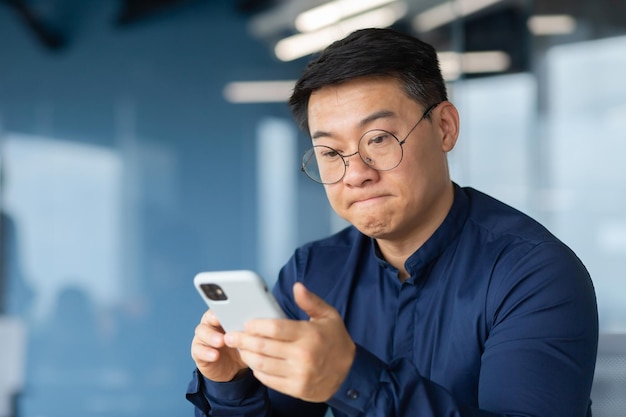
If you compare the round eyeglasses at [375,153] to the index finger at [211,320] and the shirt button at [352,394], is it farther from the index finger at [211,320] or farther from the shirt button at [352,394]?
the shirt button at [352,394]

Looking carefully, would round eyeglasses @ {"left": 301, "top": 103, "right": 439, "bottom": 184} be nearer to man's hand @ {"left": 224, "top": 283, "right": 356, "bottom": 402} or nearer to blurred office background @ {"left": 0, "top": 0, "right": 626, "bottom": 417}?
man's hand @ {"left": 224, "top": 283, "right": 356, "bottom": 402}

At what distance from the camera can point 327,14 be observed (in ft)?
16.8

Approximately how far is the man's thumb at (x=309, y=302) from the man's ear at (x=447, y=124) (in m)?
0.75

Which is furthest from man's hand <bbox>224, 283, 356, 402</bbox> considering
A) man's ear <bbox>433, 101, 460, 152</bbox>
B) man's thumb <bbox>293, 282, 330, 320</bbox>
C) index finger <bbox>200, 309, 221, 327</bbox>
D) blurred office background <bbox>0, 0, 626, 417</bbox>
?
blurred office background <bbox>0, 0, 626, 417</bbox>

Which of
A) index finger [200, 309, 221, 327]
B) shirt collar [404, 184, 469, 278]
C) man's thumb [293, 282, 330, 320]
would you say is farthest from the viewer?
shirt collar [404, 184, 469, 278]

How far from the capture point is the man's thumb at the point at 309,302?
1.25m

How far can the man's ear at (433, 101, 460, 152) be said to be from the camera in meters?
A: 1.93

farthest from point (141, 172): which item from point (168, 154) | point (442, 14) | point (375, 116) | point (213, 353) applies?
point (213, 353)

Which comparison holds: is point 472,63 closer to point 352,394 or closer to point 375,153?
point 375,153

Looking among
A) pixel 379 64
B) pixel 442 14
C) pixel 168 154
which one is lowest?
pixel 168 154

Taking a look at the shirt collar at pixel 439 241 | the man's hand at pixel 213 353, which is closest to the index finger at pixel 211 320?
the man's hand at pixel 213 353

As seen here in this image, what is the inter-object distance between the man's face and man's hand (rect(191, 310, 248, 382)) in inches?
15.4

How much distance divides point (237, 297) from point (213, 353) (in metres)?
0.26

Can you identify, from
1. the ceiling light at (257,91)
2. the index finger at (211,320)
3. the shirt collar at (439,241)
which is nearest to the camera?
the index finger at (211,320)
